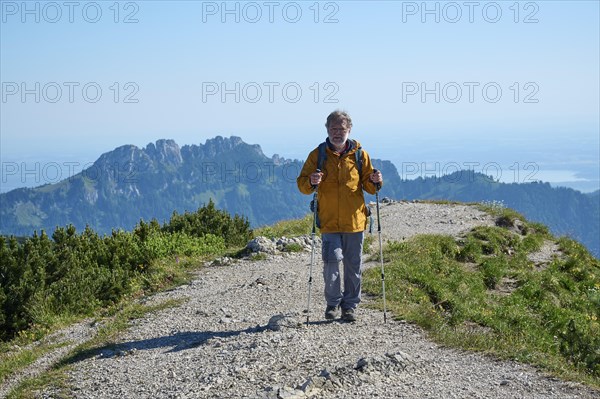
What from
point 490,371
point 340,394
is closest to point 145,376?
point 340,394

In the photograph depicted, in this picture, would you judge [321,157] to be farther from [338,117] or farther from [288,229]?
[288,229]

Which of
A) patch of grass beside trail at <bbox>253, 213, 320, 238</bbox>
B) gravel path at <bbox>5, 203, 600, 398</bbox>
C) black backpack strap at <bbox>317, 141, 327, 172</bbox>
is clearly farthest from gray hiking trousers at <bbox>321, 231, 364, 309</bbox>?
patch of grass beside trail at <bbox>253, 213, 320, 238</bbox>

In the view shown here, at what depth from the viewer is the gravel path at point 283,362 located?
7848mm

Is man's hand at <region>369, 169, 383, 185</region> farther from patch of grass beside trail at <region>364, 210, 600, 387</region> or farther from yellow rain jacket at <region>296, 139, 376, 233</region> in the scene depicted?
patch of grass beside trail at <region>364, 210, 600, 387</region>

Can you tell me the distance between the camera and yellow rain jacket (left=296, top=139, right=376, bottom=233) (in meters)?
10.3

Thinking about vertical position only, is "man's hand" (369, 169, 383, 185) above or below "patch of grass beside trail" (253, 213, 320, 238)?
above

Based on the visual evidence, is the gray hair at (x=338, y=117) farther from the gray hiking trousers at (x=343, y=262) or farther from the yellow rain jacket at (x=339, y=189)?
the gray hiking trousers at (x=343, y=262)

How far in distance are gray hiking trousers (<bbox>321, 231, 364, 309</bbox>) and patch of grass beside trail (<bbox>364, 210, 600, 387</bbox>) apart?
1.01 metres

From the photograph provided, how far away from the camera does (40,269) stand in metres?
15.8

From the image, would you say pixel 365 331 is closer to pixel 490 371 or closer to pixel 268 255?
pixel 490 371

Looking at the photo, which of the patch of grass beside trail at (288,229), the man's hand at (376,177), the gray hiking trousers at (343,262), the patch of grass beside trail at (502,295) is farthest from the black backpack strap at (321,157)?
the patch of grass beside trail at (288,229)

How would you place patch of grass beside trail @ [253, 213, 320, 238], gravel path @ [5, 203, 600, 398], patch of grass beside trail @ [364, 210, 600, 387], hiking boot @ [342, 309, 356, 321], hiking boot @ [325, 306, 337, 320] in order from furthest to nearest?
patch of grass beside trail @ [253, 213, 320, 238] < hiking boot @ [325, 306, 337, 320] < hiking boot @ [342, 309, 356, 321] < patch of grass beside trail @ [364, 210, 600, 387] < gravel path @ [5, 203, 600, 398]

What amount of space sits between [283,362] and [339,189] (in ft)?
9.28

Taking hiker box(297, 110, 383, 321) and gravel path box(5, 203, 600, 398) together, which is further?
hiker box(297, 110, 383, 321)
